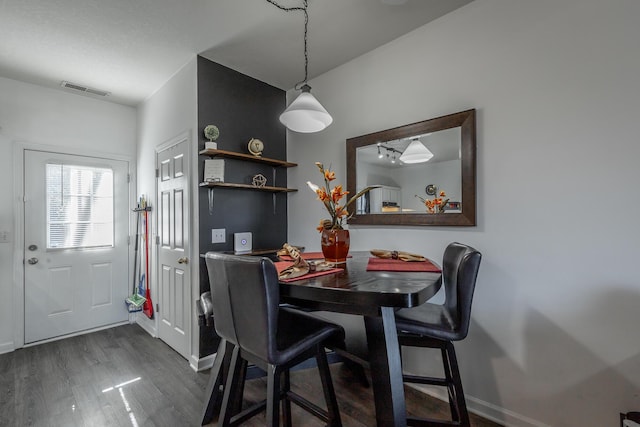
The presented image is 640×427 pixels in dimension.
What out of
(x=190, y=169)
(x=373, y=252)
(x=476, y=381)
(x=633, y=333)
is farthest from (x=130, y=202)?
(x=633, y=333)

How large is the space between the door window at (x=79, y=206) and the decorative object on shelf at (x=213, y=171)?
6.10 feet

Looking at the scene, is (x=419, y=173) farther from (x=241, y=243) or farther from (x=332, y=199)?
(x=241, y=243)

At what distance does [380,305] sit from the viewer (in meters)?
1.04

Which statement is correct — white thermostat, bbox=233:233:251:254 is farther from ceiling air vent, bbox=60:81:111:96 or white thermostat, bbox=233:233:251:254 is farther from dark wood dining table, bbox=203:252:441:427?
ceiling air vent, bbox=60:81:111:96

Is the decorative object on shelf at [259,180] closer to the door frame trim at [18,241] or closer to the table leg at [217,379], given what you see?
the table leg at [217,379]

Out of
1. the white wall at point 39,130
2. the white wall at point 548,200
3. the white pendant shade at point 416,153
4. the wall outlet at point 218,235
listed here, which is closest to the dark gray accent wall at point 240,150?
the wall outlet at point 218,235

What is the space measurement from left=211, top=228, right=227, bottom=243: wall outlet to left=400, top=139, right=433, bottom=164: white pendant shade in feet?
5.50

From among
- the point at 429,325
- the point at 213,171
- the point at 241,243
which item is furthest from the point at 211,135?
the point at 429,325

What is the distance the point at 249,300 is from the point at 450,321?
101 cm

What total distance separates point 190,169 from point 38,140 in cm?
187

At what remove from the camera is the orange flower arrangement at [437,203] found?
2021 mm

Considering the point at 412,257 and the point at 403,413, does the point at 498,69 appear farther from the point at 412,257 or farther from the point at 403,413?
the point at 403,413

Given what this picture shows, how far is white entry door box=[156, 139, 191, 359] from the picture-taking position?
260 cm

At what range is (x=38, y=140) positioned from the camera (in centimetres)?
300
